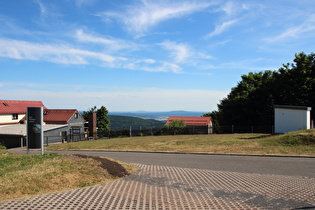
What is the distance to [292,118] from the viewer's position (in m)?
24.3

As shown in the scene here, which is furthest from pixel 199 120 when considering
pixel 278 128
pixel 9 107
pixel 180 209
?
pixel 180 209

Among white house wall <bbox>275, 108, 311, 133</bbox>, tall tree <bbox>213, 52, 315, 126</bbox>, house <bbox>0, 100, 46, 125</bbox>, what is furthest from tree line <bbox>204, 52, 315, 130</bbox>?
house <bbox>0, 100, 46, 125</bbox>

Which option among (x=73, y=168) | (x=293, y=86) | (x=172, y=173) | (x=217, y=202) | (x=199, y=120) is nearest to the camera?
(x=217, y=202)

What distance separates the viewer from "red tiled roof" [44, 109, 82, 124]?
46069 millimetres

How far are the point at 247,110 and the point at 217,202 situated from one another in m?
37.4

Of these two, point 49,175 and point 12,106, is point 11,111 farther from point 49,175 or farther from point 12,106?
point 49,175

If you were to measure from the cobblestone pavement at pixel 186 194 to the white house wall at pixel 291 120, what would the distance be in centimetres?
1688

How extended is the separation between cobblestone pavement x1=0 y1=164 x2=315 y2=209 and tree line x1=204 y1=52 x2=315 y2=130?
2718 cm

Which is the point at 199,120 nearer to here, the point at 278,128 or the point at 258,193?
the point at 278,128

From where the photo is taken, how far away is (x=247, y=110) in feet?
135

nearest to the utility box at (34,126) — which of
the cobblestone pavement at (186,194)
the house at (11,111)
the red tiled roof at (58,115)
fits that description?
the cobblestone pavement at (186,194)

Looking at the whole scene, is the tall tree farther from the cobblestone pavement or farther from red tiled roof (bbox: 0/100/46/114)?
red tiled roof (bbox: 0/100/46/114)

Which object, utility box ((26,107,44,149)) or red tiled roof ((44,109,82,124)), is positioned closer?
utility box ((26,107,44,149))

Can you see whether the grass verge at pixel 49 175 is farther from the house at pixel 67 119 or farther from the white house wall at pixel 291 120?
the house at pixel 67 119
